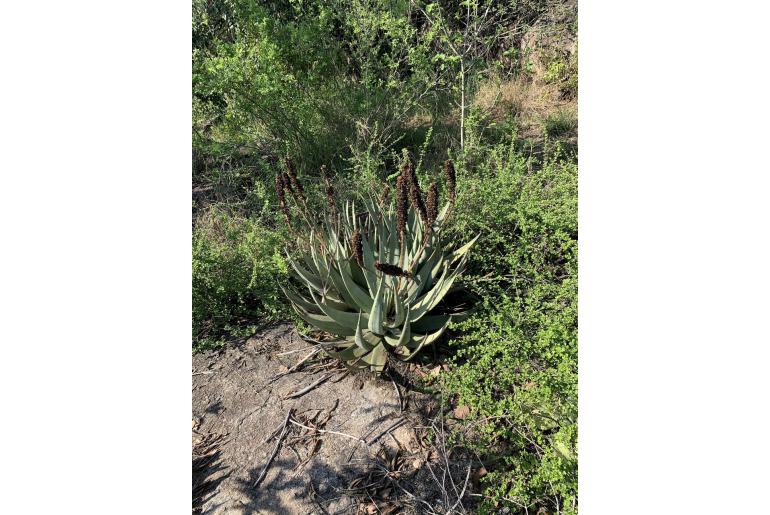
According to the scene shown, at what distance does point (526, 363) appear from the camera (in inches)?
77.2

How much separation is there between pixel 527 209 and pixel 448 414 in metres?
1.28

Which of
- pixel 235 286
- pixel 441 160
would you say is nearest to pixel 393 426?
pixel 235 286

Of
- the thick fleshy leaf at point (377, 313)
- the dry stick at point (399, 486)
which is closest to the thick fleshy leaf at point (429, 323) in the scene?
the thick fleshy leaf at point (377, 313)

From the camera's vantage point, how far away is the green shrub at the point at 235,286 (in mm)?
2799

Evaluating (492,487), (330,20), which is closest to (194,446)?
(492,487)

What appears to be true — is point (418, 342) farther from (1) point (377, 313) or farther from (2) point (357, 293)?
(2) point (357, 293)

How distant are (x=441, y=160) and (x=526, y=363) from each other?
2.51 metres

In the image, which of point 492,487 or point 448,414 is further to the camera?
point 448,414

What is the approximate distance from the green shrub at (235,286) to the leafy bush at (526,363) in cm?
119

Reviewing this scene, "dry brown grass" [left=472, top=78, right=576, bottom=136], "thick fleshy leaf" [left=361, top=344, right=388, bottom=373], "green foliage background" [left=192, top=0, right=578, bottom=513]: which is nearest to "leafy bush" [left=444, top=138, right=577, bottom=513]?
"green foliage background" [left=192, top=0, right=578, bottom=513]

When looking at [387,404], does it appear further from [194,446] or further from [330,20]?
[330,20]

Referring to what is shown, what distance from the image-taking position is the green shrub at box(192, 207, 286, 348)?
9.18 feet

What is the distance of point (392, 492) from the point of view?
5.88ft
